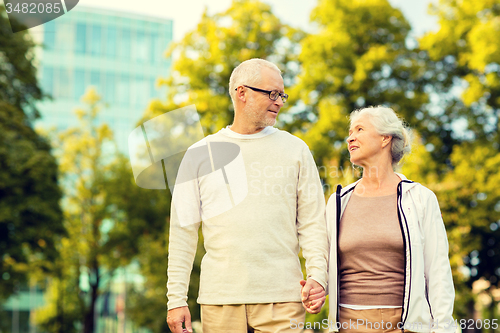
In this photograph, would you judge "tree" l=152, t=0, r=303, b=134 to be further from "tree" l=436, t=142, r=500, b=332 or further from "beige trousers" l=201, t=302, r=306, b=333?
"beige trousers" l=201, t=302, r=306, b=333

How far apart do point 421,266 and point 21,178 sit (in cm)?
1467

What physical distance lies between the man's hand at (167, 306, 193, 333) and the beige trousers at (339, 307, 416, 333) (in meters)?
0.99

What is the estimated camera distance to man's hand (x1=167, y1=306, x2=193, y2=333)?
3496 mm

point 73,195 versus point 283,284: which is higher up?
point 73,195

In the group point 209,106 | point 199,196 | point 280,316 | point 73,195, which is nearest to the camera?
point 280,316

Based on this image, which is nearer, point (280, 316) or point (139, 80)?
point (280, 316)

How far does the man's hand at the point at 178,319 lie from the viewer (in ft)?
11.5

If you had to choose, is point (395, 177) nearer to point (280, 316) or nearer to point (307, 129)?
point (280, 316)

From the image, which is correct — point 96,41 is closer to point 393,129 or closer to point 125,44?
point 125,44

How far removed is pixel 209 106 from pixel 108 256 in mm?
9117

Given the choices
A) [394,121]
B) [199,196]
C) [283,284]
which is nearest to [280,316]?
[283,284]

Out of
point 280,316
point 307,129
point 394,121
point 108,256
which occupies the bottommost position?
point 280,316

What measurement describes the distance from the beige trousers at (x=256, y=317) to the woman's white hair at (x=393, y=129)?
1.33 m

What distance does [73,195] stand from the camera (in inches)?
1007
